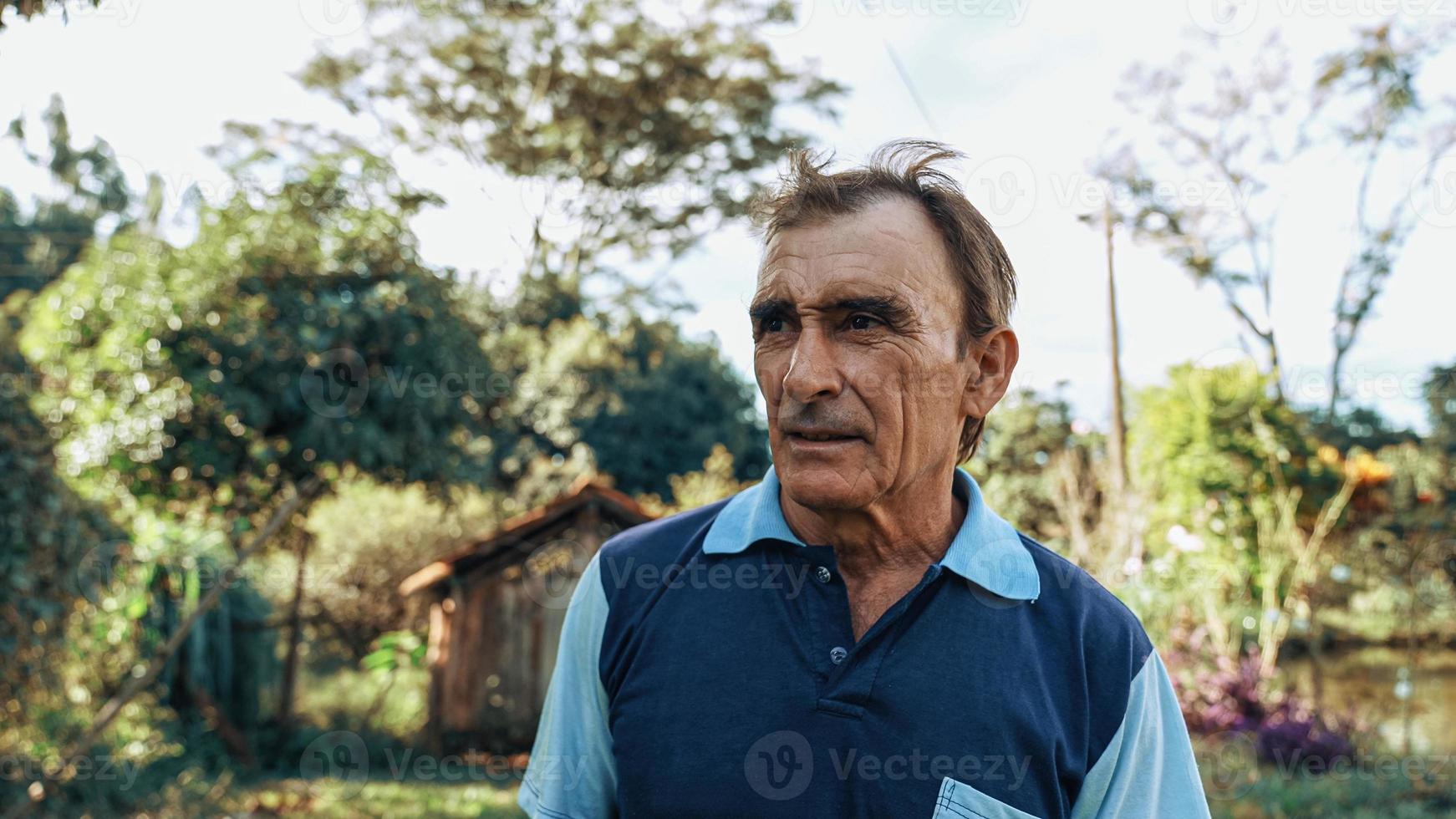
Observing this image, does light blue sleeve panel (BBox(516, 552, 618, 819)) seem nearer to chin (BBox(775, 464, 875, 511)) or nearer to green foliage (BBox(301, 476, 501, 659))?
chin (BBox(775, 464, 875, 511))

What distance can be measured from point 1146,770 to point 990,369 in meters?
0.74

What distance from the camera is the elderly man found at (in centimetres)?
157

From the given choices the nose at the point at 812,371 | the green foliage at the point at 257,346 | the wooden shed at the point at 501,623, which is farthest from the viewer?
the wooden shed at the point at 501,623

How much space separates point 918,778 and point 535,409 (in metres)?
16.0

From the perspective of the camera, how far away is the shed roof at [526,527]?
973cm

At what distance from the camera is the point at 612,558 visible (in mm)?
1903

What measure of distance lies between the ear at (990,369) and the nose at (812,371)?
30 centimetres

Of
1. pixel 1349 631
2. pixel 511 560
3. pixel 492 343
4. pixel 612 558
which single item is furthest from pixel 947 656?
pixel 1349 631

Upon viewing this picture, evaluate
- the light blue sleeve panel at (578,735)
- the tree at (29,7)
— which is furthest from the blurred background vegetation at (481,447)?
the light blue sleeve panel at (578,735)

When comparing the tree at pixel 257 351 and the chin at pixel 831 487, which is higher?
the tree at pixel 257 351

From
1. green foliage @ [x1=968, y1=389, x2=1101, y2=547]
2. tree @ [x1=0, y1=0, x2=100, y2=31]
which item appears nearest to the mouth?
tree @ [x1=0, y1=0, x2=100, y2=31]

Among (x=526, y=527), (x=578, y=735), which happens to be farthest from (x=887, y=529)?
(x=526, y=527)

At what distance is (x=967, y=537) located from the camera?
1821 mm

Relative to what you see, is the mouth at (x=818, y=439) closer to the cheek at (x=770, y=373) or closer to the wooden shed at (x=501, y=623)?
the cheek at (x=770, y=373)
